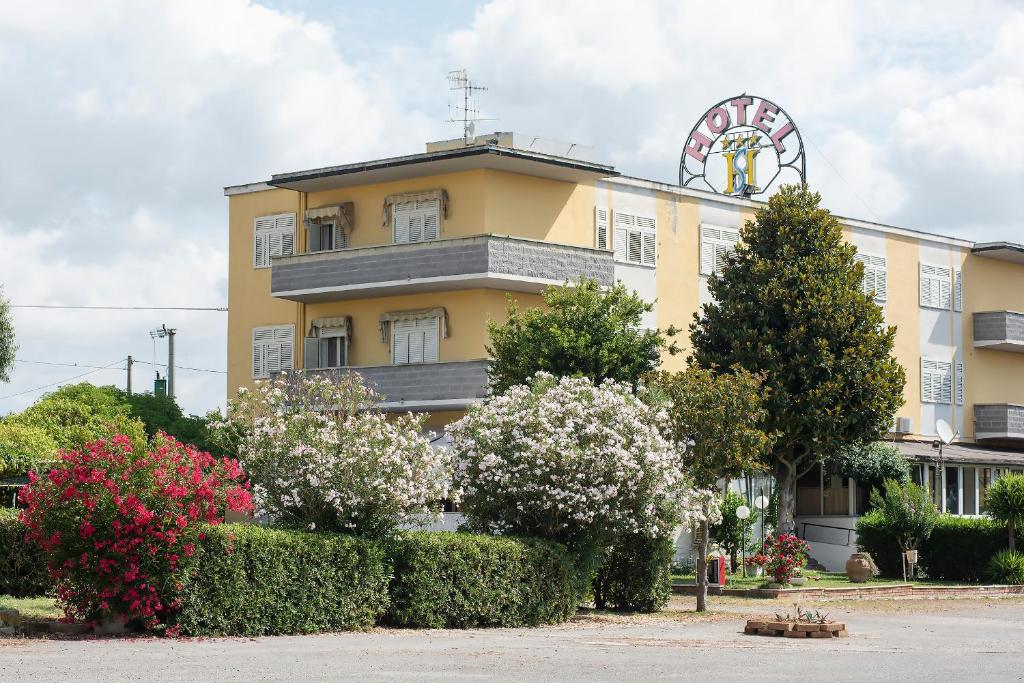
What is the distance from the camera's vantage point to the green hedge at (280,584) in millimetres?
22719

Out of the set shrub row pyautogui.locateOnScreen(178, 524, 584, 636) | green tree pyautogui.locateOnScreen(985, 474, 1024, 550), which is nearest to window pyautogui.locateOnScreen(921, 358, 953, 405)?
green tree pyautogui.locateOnScreen(985, 474, 1024, 550)

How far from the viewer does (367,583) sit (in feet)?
82.3

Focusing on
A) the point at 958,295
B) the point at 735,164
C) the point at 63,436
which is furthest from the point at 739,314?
the point at 63,436

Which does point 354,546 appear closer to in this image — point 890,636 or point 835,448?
point 890,636

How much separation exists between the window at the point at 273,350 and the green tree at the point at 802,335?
1294 centimetres

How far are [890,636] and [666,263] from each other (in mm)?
24529

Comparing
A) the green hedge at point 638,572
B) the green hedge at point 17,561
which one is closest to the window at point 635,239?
the green hedge at point 638,572

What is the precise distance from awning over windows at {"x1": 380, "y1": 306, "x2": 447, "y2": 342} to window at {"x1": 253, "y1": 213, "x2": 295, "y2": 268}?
14.6ft

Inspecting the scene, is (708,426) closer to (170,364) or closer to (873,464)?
(873,464)

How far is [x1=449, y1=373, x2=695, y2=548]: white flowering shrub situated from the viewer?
28109mm

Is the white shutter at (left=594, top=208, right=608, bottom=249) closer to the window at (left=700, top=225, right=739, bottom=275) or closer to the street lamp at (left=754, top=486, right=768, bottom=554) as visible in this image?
the window at (left=700, top=225, right=739, bottom=275)

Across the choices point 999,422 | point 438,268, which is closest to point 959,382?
point 999,422

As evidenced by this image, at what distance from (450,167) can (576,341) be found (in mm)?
→ 8352

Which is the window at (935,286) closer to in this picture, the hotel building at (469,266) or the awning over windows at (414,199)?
the hotel building at (469,266)
